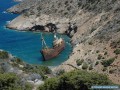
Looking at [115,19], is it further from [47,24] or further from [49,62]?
[47,24]

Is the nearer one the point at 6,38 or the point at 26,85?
the point at 26,85

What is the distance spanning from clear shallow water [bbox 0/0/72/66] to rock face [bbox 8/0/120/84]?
4.20 meters

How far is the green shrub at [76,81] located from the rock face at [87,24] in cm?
2258

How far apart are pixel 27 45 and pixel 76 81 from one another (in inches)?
2953

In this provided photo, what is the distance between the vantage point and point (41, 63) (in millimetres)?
103875

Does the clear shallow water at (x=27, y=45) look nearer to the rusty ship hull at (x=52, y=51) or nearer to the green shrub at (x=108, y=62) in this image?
the rusty ship hull at (x=52, y=51)

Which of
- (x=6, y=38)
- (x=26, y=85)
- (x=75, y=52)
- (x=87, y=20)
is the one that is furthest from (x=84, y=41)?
(x=26, y=85)

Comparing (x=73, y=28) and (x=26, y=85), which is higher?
(x=73, y=28)

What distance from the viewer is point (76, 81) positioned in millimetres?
48469

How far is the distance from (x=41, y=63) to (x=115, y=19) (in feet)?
74.1

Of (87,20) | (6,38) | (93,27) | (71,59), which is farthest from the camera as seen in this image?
(6,38)

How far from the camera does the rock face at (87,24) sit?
9050 centimetres

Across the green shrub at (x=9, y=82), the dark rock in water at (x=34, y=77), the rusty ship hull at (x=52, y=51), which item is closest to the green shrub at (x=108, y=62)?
the dark rock in water at (x=34, y=77)

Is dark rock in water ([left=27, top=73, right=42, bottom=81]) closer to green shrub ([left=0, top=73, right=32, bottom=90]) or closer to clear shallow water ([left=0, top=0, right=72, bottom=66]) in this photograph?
green shrub ([left=0, top=73, right=32, bottom=90])
